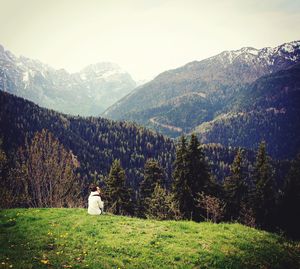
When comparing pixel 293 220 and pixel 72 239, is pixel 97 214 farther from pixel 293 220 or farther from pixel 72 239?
pixel 293 220

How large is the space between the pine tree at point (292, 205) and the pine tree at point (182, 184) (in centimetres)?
2362

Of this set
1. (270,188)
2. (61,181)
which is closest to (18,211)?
(61,181)

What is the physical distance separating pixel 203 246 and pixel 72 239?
319 inches

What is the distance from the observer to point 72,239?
733 inches

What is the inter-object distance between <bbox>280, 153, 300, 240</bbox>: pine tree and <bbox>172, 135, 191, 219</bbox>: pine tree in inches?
930

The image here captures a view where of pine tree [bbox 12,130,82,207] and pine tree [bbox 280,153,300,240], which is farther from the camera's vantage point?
pine tree [bbox 280,153,300,240]

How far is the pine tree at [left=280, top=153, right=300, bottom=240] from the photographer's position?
57969 millimetres

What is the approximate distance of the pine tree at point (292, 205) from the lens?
58.0 meters

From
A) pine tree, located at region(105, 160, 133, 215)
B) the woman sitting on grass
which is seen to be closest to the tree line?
pine tree, located at region(105, 160, 133, 215)

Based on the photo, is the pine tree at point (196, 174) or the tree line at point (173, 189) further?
the pine tree at point (196, 174)

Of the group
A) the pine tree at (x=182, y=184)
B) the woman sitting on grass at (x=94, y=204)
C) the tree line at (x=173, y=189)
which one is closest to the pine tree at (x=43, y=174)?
the tree line at (x=173, y=189)

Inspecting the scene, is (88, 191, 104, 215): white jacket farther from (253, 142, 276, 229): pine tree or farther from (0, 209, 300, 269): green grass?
(253, 142, 276, 229): pine tree

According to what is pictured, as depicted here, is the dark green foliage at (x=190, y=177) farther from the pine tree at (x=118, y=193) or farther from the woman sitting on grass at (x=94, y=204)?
the woman sitting on grass at (x=94, y=204)

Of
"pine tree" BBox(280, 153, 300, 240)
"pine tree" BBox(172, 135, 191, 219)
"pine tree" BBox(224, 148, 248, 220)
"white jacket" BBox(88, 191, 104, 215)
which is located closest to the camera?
"white jacket" BBox(88, 191, 104, 215)
